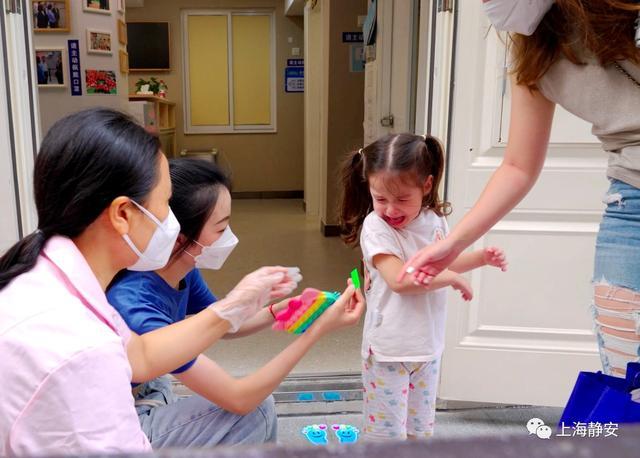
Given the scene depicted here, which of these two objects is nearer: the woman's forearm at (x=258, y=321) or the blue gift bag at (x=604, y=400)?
the blue gift bag at (x=604, y=400)

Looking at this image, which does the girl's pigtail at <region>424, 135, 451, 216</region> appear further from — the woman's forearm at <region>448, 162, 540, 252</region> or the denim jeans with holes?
the denim jeans with holes

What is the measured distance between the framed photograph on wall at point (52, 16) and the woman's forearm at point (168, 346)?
9.63 feet

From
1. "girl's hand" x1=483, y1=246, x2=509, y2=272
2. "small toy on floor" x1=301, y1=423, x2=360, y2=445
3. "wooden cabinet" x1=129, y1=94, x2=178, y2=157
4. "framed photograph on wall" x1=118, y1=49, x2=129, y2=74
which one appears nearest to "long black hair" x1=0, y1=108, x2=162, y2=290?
"girl's hand" x1=483, y1=246, x2=509, y2=272

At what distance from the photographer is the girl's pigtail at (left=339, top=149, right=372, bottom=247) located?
1.61m

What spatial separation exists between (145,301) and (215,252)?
8.3 inches

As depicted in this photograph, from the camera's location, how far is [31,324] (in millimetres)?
739

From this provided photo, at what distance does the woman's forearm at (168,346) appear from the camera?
1.05 m

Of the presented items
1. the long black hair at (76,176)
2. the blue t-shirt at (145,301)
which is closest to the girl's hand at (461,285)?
the blue t-shirt at (145,301)

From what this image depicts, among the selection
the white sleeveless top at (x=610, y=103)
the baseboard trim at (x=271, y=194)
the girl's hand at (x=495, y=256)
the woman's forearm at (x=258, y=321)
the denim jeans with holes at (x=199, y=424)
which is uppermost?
the white sleeveless top at (x=610, y=103)

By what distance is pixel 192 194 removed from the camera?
4.13ft

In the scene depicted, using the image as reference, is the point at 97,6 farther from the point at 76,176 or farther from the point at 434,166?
the point at 76,176

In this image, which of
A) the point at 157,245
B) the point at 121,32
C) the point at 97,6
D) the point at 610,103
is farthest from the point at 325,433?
the point at 121,32

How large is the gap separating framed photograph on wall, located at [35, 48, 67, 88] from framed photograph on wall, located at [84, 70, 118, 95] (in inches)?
5.4

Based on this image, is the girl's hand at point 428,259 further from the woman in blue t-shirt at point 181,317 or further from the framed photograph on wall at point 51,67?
the framed photograph on wall at point 51,67
